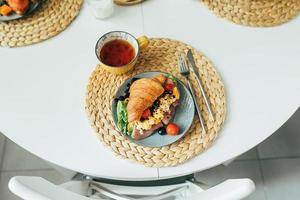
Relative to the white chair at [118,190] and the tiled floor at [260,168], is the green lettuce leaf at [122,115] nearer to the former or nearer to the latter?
the white chair at [118,190]

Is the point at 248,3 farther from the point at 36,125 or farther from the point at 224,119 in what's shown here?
the point at 36,125

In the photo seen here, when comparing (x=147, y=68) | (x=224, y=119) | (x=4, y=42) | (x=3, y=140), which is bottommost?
(x=3, y=140)

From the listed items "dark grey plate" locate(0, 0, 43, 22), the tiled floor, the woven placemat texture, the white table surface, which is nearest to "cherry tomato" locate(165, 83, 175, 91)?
the white table surface

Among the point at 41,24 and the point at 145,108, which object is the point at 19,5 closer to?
the point at 41,24

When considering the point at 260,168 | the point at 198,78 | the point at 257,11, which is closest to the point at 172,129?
the point at 198,78

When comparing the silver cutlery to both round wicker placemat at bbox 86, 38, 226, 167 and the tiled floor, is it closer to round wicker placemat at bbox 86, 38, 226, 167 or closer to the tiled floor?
round wicker placemat at bbox 86, 38, 226, 167

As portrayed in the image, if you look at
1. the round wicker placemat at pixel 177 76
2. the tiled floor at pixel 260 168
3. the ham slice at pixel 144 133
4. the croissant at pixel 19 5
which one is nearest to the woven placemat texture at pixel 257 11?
the round wicker placemat at pixel 177 76

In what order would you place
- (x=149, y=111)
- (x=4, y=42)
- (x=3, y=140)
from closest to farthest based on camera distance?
1. (x=149, y=111)
2. (x=4, y=42)
3. (x=3, y=140)

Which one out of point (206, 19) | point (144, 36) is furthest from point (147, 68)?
point (206, 19)
